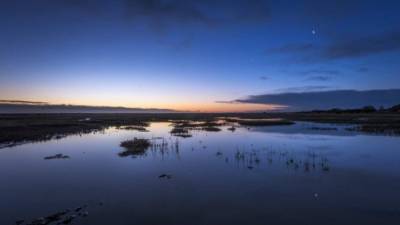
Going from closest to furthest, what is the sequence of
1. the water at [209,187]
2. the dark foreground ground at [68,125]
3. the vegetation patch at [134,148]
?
the water at [209,187], the vegetation patch at [134,148], the dark foreground ground at [68,125]

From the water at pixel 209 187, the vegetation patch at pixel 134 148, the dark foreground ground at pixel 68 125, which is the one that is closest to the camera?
the water at pixel 209 187

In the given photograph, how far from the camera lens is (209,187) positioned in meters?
13.3

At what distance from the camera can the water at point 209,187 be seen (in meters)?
9.81

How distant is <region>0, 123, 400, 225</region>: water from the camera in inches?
386

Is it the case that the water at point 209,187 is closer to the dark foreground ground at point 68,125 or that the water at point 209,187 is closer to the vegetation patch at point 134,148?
the vegetation patch at point 134,148

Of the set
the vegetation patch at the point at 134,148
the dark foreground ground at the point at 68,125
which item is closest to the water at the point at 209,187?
the vegetation patch at the point at 134,148

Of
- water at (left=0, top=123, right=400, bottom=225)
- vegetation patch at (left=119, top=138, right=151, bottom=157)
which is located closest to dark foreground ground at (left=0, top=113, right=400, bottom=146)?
vegetation patch at (left=119, top=138, right=151, bottom=157)

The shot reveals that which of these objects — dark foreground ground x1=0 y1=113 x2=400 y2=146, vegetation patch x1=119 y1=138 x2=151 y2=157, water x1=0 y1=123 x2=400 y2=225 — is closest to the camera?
water x1=0 y1=123 x2=400 y2=225

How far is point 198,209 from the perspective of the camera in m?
10.5

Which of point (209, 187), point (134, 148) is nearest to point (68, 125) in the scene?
point (134, 148)

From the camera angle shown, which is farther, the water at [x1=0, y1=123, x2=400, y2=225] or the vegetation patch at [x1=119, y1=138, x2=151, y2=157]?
the vegetation patch at [x1=119, y1=138, x2=151, y2=157]

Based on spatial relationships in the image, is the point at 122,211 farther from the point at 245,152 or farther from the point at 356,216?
the point at 245,152

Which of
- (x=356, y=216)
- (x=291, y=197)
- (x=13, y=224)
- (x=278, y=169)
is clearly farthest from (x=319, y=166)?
(x=13, y=224)

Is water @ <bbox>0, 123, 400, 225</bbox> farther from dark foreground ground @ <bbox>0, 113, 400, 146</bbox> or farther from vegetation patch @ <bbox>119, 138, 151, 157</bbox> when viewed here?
dark foreground ground @ <bbox>0, 113, 400, 146</bbox>
